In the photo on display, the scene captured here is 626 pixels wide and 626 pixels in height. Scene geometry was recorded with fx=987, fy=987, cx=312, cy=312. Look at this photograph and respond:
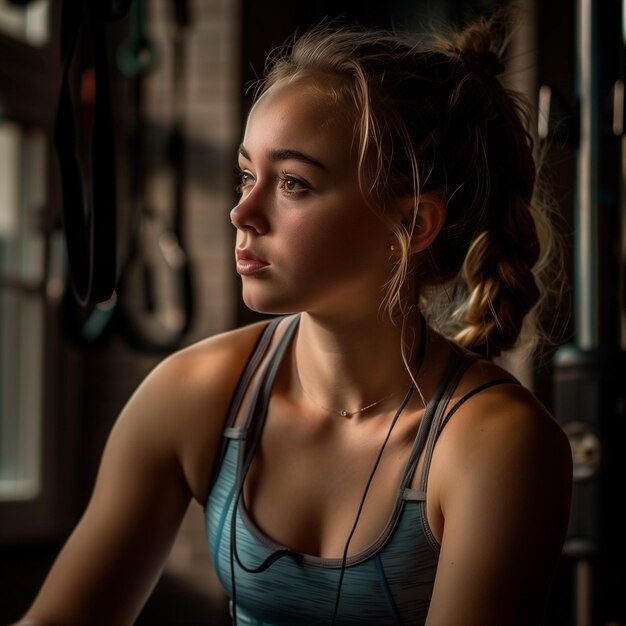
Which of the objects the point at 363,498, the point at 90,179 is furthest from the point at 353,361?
the point at 90,179

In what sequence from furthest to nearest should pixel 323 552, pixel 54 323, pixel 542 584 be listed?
1. pixel 54 323
2. pixel 323 552
3. pixel 542 584

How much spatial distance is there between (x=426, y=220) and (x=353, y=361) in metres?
0.18

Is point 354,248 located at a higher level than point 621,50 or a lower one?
lower

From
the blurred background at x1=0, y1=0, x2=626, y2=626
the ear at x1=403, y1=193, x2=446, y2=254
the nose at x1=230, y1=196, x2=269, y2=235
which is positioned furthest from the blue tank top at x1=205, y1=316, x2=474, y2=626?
the blurred background at x1=0, y1=0, x2=626, y2=626

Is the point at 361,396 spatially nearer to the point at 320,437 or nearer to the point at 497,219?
the point at 320,437

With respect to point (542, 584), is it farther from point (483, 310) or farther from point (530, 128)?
point (530, 128)

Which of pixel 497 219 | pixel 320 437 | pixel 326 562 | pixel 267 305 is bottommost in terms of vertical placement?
pixel 326 562

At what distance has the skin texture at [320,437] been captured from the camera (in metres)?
0.97

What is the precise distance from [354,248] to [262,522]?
1.06ft

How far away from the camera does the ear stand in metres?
1.11

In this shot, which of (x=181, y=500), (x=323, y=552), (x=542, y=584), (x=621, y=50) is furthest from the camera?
(x=621, y=50)

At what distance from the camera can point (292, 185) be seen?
1.03 m

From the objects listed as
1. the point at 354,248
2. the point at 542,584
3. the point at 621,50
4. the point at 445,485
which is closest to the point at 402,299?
the point at 354,248

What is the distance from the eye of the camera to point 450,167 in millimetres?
1113
